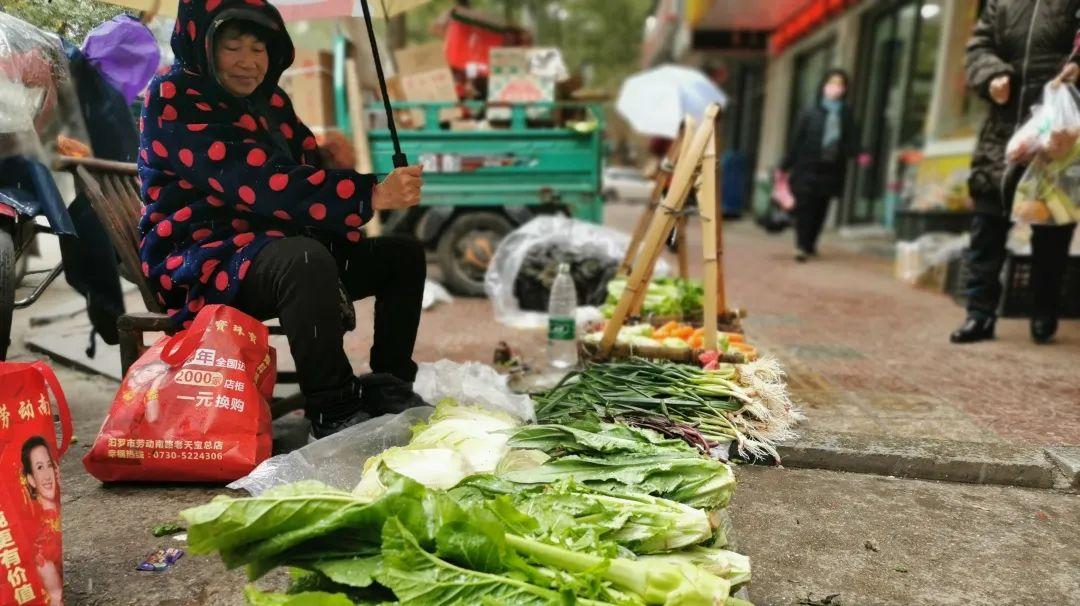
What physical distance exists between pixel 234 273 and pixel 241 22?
0.91 metres

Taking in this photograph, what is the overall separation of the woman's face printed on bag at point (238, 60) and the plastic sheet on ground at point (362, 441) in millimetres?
1348

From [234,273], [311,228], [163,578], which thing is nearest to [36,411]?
[163,578]

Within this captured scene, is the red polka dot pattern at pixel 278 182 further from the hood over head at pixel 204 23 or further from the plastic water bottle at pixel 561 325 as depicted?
the plastic water bottle at pixel 561 325

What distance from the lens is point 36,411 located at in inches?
61.1

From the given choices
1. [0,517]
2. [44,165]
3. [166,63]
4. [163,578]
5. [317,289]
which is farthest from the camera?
[166,63]

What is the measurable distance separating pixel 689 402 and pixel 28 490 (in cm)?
212

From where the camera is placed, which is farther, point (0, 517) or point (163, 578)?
point (163, 578)

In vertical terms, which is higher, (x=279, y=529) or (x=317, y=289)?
(x=317, y=289)

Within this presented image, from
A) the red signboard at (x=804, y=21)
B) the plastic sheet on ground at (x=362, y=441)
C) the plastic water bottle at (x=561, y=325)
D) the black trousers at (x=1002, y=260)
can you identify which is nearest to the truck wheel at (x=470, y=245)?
the plastic water bottle at (x=561, y=325)

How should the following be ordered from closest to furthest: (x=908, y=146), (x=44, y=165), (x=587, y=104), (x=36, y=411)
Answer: (x=36, y=411) < (x=44, y=165) < (x=587, y=104) < (x=908, y=146)

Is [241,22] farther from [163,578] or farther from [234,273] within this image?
[163,578]

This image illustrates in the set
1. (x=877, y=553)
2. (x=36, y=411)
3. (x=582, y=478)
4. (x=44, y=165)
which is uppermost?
(x=44, y=165)

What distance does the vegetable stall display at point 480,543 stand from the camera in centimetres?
142

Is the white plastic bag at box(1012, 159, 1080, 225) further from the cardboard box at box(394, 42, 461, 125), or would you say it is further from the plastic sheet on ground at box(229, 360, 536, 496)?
the cardboard box at box(394, 42, 461, 125)
